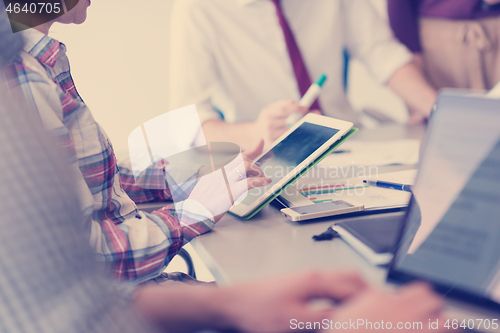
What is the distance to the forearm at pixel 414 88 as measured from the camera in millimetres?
1034

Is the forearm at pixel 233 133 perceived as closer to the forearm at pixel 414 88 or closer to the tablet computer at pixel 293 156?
the tablet computer at pixel 293 156

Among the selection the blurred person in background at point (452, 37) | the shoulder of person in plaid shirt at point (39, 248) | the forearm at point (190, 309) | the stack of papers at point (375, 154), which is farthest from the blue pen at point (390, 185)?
the blurred person in background at point (452, 37)

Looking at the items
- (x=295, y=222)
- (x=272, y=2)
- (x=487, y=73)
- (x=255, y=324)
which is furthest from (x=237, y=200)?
(x=487, y=73)

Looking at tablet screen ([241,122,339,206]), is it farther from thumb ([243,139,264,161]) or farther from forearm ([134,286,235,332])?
forearm ([134,286,235,332])

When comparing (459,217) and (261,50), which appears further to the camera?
(261,50)

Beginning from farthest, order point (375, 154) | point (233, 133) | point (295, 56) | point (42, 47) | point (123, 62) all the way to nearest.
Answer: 1. point (123, 62)
2. point (295, 56)
3. point (233, 133)
4. point (375, 154)
5. point (42, 47)

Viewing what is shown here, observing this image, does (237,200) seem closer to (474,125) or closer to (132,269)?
(132,269)

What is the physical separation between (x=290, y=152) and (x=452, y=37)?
0.91 meters

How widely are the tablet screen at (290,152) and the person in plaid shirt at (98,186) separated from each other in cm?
3

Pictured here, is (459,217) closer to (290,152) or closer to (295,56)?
(290,152)

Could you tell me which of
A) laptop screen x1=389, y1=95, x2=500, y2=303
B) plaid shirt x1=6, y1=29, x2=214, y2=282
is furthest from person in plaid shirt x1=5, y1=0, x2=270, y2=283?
laptop screen x1=389, y1=95, x2=500, y2=303

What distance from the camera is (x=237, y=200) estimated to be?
53 cm

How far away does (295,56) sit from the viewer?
3.88 ft

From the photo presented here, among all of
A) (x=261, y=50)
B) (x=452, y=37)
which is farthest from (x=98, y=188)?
(x=452, y=37)
